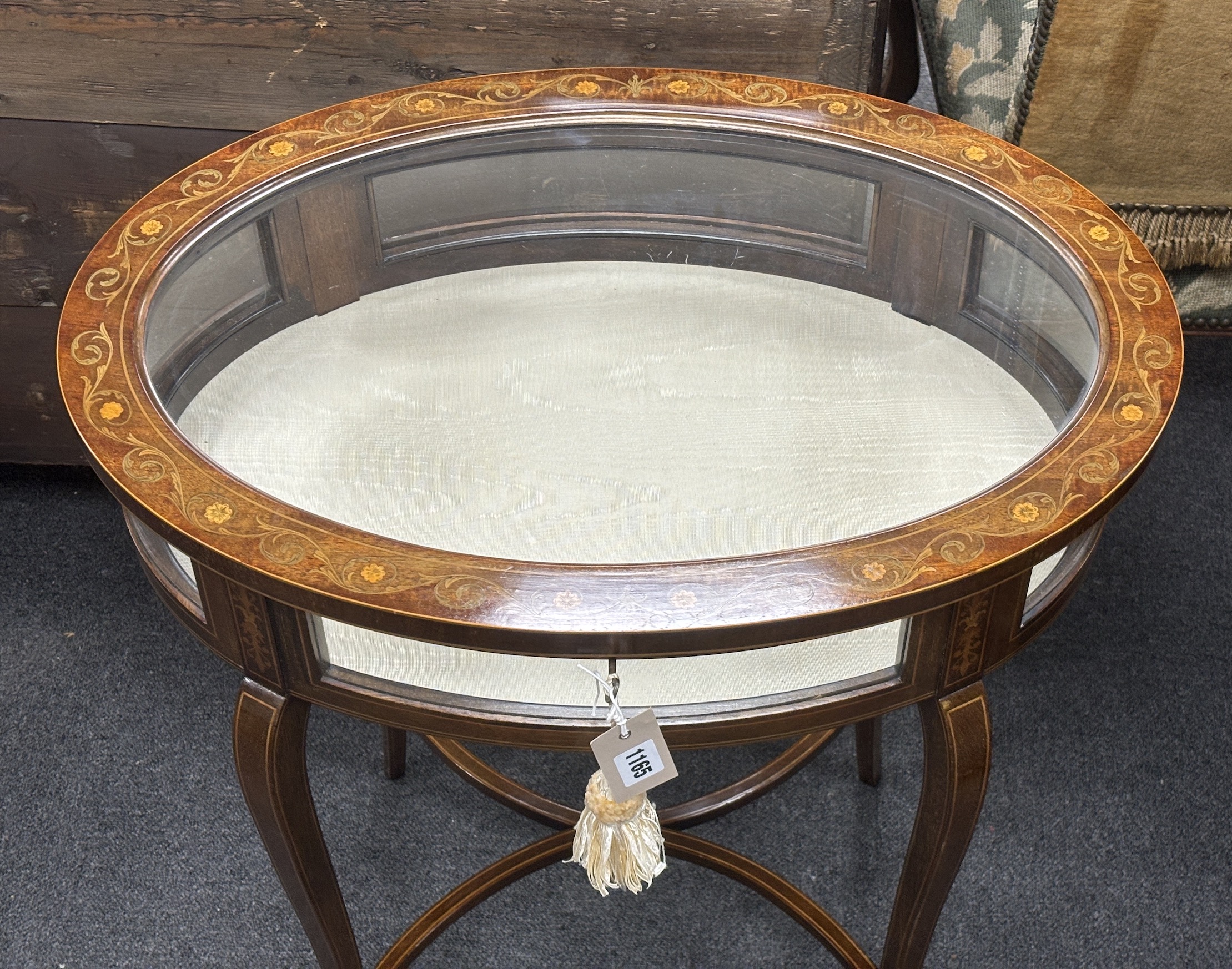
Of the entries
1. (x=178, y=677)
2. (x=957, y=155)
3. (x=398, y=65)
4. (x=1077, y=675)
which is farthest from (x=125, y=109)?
(x=1077, y=675)

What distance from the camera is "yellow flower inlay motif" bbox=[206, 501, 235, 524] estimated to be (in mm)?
661

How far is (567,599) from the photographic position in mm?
620

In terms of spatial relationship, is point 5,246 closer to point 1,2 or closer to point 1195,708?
point 1,2

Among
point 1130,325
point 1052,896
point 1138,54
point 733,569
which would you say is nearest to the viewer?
point 733,569

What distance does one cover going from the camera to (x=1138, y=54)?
1.22 m

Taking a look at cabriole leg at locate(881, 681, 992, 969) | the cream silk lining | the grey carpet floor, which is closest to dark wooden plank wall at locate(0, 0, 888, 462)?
the cream silk lining

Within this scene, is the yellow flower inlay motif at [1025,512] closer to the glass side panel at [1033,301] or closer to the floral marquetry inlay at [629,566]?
the floral marquetry inlay at [629,566]

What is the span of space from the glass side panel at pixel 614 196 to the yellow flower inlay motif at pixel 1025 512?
35 cm

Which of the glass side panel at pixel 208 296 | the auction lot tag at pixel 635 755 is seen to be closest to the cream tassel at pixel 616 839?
the auction lot tag at pixel 635 755

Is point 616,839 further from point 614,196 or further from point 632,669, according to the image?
point 614,196

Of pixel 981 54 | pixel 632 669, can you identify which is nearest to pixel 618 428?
pixel 632 669

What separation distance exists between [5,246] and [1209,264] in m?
1.19

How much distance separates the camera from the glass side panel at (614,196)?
97 centimetres

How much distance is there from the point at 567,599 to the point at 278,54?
2.41 feet
